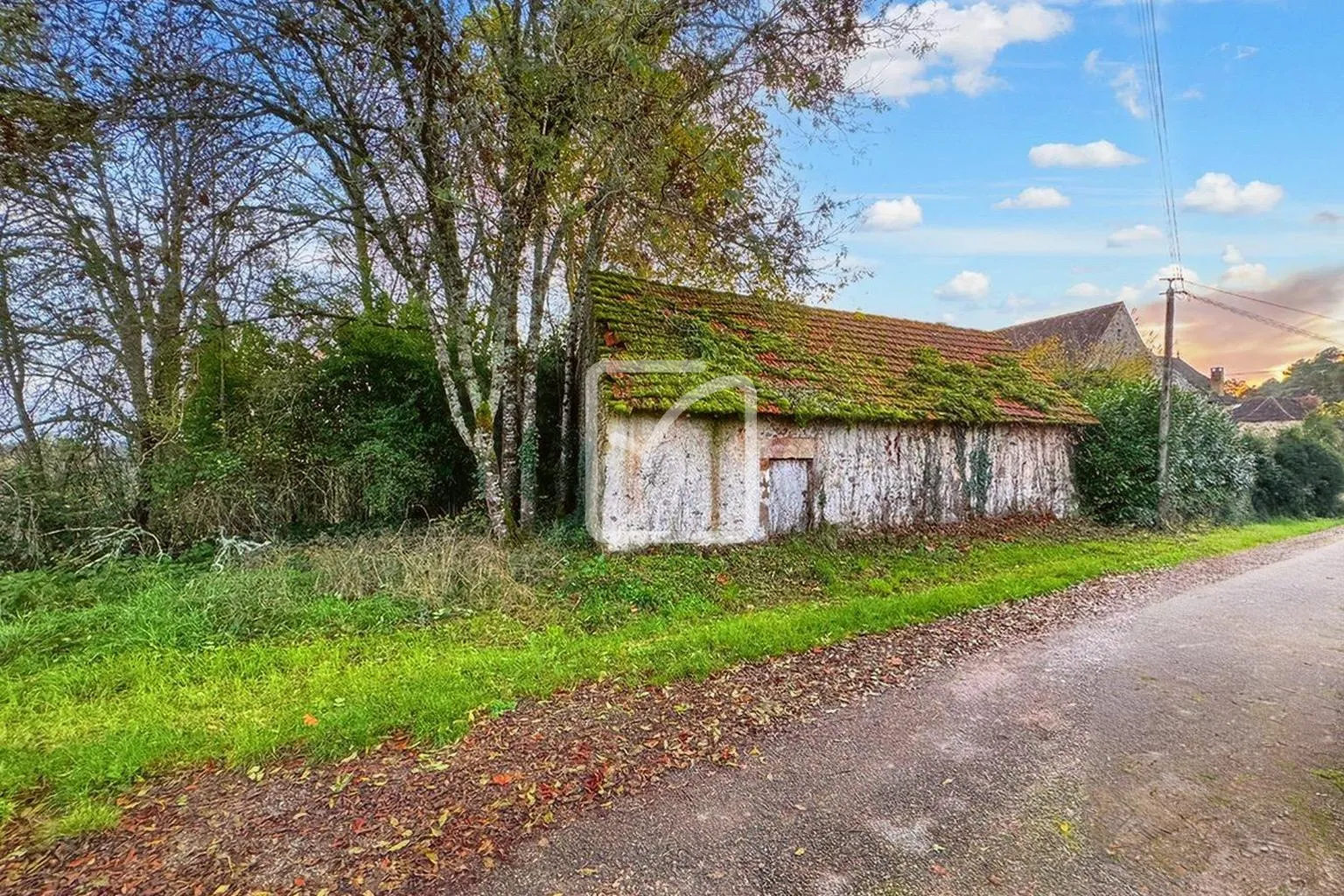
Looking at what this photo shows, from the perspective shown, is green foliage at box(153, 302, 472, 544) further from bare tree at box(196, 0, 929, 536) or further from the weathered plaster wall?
the weathered plaster wall

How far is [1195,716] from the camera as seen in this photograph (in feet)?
14.8

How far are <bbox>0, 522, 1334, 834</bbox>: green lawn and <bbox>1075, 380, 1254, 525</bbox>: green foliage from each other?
6.49 meters

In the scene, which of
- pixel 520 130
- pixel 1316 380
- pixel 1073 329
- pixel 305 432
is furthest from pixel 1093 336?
pixel 1316 380

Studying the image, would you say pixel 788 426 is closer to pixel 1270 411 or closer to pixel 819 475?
pixel 819 475

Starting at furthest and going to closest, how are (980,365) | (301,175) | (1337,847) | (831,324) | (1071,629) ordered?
(980,365) → (831,324) → (301,175) → (1071,629) → (1337,847)

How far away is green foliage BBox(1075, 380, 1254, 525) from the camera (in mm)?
14453

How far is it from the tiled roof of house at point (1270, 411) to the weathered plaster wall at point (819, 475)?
35.6 metres

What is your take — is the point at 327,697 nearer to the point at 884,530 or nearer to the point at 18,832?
the point at 18,832

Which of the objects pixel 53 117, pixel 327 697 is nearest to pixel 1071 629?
pixel 327 697

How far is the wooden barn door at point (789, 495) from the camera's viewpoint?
1064cm

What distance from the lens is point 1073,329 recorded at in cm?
2905

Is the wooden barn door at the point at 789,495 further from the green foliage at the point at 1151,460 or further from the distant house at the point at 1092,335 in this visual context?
the distant house at the point at 1092,335

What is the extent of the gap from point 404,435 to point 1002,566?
10911 mm

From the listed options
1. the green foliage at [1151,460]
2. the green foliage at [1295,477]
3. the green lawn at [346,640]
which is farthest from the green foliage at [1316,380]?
the green lawn at [346,640]
